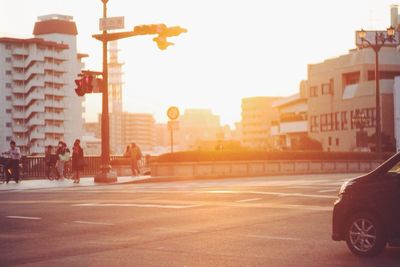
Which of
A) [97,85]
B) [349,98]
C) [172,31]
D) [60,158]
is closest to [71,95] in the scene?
[349,98]

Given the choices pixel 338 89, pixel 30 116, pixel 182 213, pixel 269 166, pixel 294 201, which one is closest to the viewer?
pixel 182 213

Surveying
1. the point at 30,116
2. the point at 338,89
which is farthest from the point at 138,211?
the point at 30,116

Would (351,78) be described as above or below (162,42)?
above

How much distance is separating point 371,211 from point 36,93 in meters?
135

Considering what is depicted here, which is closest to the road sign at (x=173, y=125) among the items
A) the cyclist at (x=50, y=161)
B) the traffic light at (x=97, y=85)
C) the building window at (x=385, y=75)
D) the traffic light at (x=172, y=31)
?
the cyclist at (x=50, y=161)

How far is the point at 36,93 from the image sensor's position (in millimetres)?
139125

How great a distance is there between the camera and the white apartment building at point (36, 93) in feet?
449

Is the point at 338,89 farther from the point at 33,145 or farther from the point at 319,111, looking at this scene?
the point at 33,145

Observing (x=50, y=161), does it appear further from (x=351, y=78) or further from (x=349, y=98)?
(x=351, y=78)

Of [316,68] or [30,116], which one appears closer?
[316,68]

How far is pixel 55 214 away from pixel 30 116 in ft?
418

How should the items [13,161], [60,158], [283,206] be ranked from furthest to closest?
1. [60,158]
2. [13,161]
3. [283,206]

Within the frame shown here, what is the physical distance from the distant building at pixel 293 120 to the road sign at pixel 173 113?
74.0 metres

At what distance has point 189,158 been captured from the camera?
35750mm
